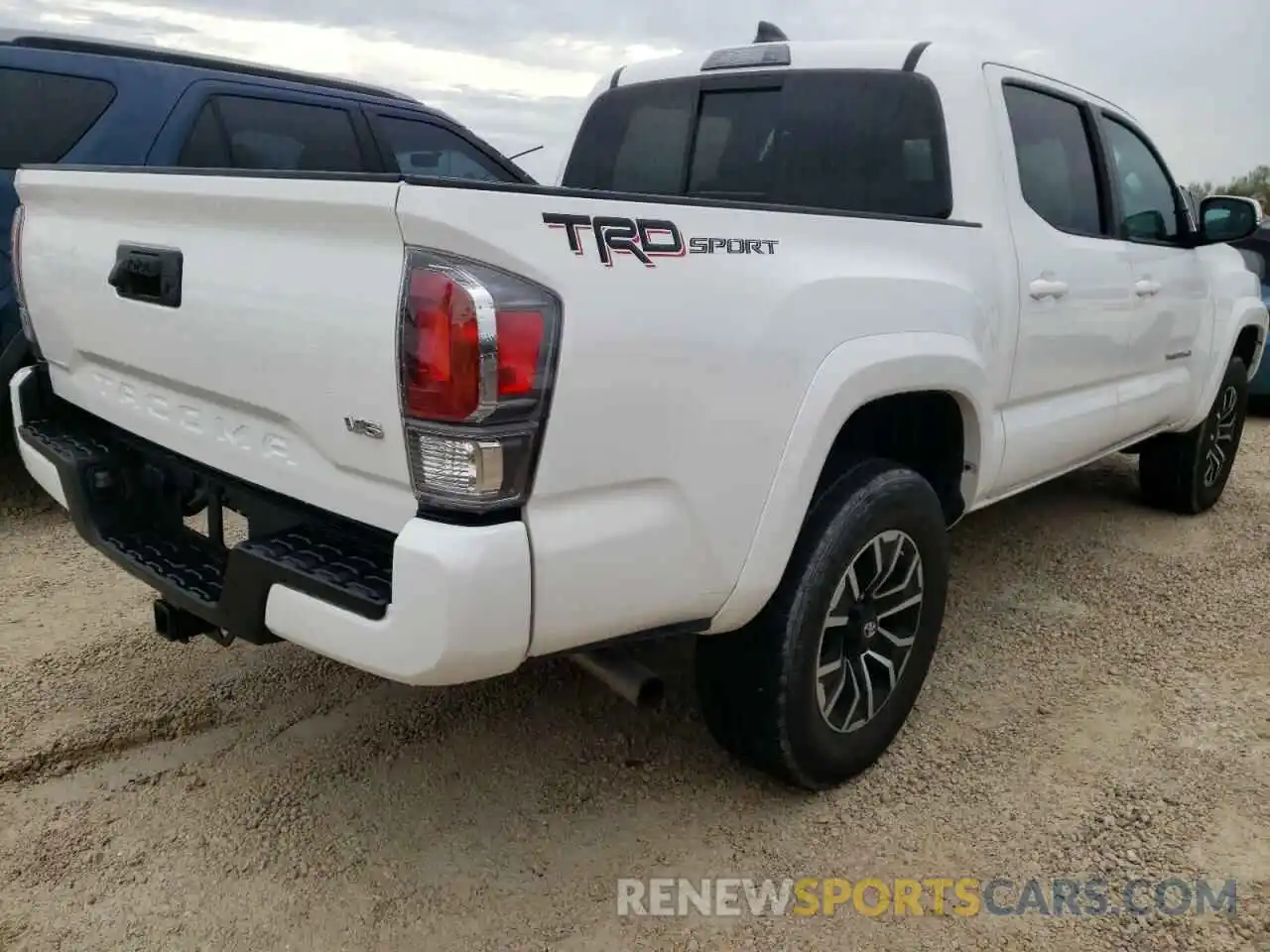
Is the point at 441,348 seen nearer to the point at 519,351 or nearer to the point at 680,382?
the point at 519,351

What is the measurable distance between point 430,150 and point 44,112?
184 centimetres

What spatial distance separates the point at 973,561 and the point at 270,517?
3.21 m

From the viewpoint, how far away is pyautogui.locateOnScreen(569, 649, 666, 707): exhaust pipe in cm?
215

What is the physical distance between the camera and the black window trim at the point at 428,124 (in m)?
5.27

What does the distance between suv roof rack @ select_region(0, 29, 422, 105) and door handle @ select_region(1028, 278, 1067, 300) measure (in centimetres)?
380

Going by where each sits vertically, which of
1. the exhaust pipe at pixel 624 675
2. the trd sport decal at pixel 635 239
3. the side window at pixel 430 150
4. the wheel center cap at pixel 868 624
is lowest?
the wheel center cap at pixel 868 624

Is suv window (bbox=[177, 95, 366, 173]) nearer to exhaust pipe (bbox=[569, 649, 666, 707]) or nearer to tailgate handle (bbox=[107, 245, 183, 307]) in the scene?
tailgate handle (bbox=[107, 245, 183, 307])

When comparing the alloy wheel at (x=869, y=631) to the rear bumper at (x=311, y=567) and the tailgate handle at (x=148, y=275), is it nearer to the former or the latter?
the rear bumper at (x=311, y=567)

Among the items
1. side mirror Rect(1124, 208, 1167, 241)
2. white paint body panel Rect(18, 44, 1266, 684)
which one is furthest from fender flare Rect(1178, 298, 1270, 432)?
white paint body panel Rect(18, 44, 1266, 684)

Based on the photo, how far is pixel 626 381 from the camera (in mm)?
1838

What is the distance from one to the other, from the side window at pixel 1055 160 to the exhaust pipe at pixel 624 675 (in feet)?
6.48

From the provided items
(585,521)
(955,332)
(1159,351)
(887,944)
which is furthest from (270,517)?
(1159,351)

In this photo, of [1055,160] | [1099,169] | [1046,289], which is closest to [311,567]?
[1046,289]

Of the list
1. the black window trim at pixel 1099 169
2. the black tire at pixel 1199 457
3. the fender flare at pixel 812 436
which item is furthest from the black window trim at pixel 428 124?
the black tire at pixel 1199 457
